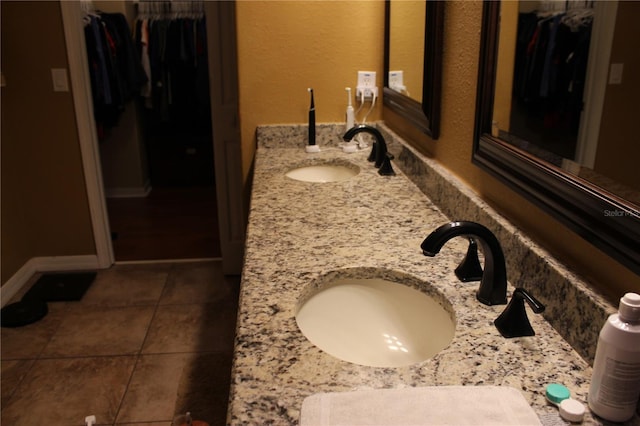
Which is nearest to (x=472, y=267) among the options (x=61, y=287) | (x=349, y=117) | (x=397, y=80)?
(x=397, y=80)

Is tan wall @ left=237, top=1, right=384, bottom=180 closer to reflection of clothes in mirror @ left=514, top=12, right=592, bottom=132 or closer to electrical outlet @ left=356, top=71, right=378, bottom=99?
electrical outlet @ left=356, top=71, right=378, bottom=99

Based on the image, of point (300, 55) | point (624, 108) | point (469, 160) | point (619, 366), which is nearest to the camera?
point (619, 366)

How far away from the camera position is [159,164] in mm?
4973

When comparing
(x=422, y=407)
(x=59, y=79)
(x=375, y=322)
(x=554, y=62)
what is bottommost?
(x=375, y=322)

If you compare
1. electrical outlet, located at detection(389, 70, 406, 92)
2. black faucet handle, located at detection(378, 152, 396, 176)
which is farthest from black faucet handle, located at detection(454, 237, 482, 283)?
electrical outlet, located at detection(389, 70, 406, 92)

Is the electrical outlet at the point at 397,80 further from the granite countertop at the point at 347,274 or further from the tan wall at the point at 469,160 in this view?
the granite countertop at the point at 347,274

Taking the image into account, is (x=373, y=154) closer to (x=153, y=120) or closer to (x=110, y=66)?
(x=110, y=66)

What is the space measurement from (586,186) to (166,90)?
14.0 ft

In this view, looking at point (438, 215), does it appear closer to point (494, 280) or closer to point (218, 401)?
point (494, 280)

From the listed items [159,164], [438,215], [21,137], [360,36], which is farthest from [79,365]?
[159,164]

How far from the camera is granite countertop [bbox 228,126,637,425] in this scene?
2.70 feet

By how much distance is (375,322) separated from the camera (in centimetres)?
122

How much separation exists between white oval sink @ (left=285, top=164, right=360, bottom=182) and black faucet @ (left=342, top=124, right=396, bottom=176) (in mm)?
120

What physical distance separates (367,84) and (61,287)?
6.78 feet
